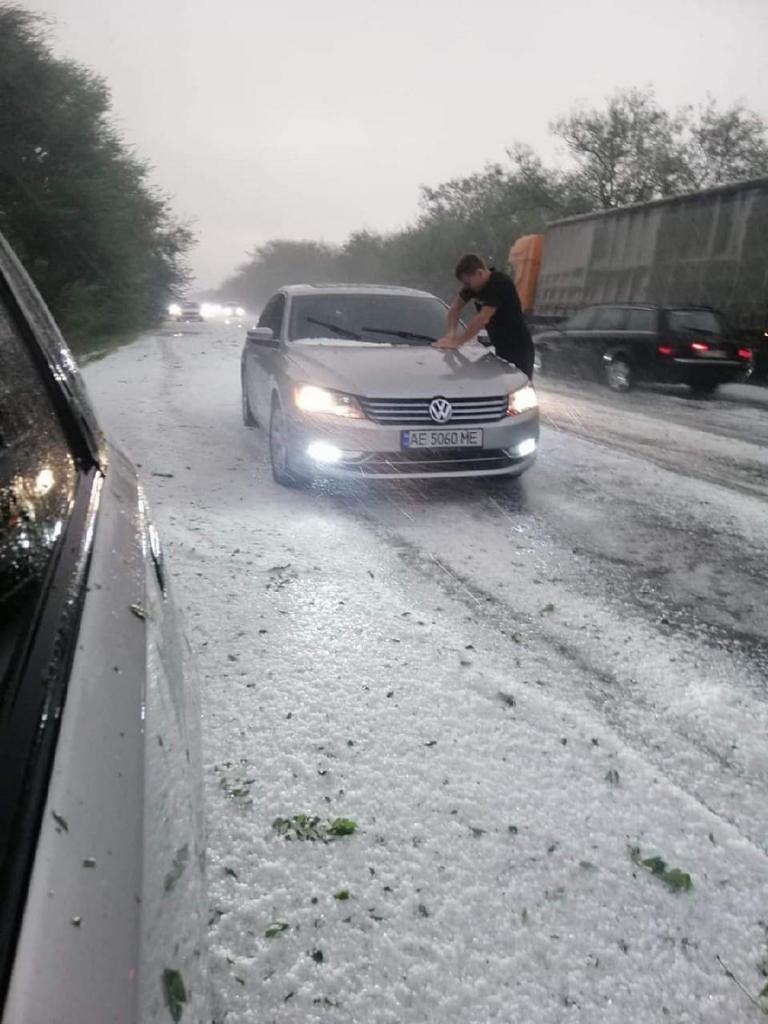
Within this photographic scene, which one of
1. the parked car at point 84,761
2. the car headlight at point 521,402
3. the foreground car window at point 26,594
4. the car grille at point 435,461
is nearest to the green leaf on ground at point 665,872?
the parked car at point 84,761

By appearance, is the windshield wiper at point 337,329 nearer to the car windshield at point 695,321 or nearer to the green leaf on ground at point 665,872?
the green leaf on ground at point 665,872

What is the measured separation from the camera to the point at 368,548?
14.8 ft

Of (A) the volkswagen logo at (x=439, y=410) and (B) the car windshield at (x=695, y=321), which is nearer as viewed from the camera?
(A) the volkswagen logo at (x=439, y=410)

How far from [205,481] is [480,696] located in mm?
3625

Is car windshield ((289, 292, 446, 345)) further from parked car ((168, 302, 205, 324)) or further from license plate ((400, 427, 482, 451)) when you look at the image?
parked car ((168, 302, 205, 324))

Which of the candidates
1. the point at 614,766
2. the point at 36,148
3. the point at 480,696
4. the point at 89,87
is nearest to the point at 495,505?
the point at 480,696

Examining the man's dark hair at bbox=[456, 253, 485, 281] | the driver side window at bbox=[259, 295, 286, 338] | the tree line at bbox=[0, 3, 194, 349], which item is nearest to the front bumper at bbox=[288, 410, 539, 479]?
the driver side window at bbox=[259, 295, 286, 338]

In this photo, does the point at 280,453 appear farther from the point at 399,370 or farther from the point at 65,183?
the point at 65,183

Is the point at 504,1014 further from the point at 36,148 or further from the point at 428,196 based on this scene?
the point at 428,196

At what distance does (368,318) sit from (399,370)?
1.23 meters

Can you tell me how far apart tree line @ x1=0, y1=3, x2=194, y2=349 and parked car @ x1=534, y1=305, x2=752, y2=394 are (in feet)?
53.5

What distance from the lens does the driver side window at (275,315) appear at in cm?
655

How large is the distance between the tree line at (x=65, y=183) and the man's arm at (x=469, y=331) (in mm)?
18597

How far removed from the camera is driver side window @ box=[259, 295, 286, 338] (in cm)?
655
